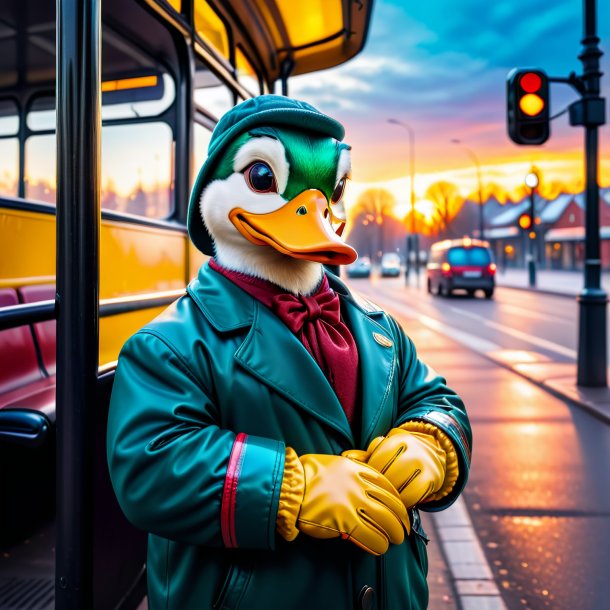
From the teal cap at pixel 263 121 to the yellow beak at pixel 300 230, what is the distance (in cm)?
13

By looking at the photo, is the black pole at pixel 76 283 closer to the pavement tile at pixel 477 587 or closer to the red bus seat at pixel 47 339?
the red bus seat at pixel 47 339

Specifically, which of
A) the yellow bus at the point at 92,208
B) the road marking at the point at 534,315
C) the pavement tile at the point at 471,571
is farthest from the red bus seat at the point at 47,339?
the road marking at the point at 534,315

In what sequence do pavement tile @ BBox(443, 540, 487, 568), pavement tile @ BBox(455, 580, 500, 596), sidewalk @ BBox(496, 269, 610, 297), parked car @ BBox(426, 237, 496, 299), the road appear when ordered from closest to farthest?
1. pavement tile @ BBox(455, 580, 500, 596)
2. the road
3. pavement tile @ BBox(443, 540, 487, 568)
4. parked car @ BBox(426, 237, 496, 299)
5. sidewalk @ BBox(496, 269, 610, 297)

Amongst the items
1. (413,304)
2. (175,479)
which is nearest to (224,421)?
(175,479)

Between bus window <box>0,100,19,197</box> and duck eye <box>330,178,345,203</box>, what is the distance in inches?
100

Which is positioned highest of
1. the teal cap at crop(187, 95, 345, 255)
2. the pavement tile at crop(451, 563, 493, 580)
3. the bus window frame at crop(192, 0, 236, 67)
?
the bus window frame at crop(192, 0, 236, 67)

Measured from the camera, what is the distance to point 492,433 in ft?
17.1

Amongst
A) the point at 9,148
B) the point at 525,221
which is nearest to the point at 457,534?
the point at 9,148

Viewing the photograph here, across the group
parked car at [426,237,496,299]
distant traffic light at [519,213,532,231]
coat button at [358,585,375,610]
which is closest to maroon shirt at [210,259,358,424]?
coat button at [358,585,375,610]

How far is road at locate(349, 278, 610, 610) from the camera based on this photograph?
2.89m

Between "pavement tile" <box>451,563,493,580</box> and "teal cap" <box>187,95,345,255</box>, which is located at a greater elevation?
"teal cap" <box>187,95,345,255</box>

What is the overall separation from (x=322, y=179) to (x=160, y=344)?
48 centimetres

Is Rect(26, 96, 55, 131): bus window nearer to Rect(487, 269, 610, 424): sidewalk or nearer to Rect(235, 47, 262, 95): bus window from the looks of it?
Rect(235, 47, 262, 95): bus window

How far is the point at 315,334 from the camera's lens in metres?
1.40
